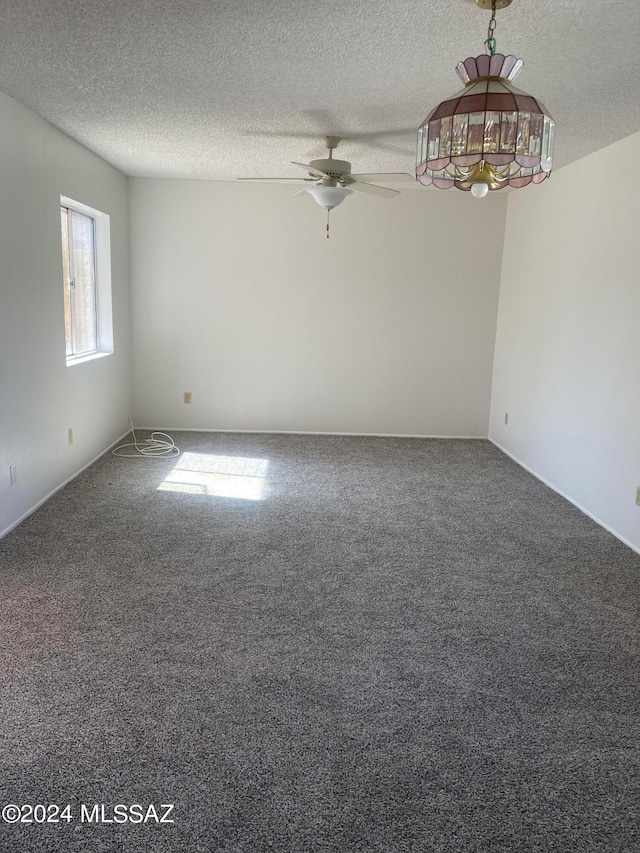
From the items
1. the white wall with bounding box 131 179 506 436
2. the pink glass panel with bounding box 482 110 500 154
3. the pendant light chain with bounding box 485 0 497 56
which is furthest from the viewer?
the white wall with bounding box 131 179 506 436

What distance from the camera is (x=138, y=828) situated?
1.63 meters

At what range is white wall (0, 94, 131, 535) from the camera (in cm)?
350

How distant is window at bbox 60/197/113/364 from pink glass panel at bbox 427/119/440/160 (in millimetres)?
3452

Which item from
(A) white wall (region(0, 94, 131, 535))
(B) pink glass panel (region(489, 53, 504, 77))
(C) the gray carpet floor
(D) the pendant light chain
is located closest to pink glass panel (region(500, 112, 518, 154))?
(B) pink glass panel (region(489, 53, 504, 77))

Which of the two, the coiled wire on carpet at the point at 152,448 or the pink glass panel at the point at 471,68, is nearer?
the pink glass panel at the point at 471,68

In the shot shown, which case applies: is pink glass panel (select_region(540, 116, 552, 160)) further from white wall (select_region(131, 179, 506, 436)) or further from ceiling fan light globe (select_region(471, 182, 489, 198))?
white wall (select_region(131, 179, 506, 436))

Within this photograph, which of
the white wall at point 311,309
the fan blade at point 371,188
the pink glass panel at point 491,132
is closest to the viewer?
the pink glass panel at point 491,132

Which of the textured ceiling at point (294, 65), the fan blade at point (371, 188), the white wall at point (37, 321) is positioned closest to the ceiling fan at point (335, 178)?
the fan blade at point (371, 188)

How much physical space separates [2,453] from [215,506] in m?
1.30

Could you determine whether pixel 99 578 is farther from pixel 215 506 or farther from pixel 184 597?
pixel 215 506

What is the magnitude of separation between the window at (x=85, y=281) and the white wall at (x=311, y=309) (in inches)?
23.3

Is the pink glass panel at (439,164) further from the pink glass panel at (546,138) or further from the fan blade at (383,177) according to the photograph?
the fan blade at (383,177)

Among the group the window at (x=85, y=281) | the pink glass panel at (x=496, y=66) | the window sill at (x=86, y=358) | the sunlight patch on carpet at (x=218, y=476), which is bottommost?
the sunlight patch on carpet at (x=218, y=476)

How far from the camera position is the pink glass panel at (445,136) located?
1.70 metres
